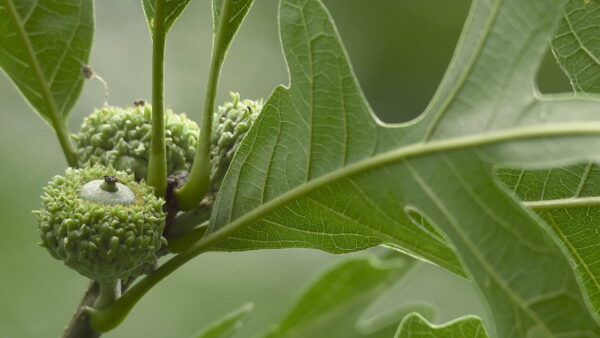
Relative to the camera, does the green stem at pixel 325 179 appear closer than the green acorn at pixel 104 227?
Yes

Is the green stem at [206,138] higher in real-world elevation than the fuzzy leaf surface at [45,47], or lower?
lower

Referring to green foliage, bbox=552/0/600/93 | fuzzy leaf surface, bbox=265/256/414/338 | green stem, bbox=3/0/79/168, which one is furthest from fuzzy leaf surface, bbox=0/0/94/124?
green foliage, bbox=552/0/600/93

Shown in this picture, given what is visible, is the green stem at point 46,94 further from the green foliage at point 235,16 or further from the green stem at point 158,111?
the green foliage at point 235,16

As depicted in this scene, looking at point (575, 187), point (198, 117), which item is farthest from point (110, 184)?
point (198, 117)

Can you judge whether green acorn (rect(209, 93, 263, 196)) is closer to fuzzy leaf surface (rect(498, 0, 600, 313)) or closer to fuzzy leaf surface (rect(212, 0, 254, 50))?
fuzzy leaf surface (rect(212, 0, 254, 50))

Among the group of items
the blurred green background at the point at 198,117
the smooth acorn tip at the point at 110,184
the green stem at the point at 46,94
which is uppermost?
the green stem at the point at 46,94

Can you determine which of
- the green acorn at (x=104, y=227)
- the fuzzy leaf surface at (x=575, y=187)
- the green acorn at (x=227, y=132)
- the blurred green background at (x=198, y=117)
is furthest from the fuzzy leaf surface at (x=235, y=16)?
the blurred green background at (x=198, y=117)

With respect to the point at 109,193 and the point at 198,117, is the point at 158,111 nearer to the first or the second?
the point at 109,193
